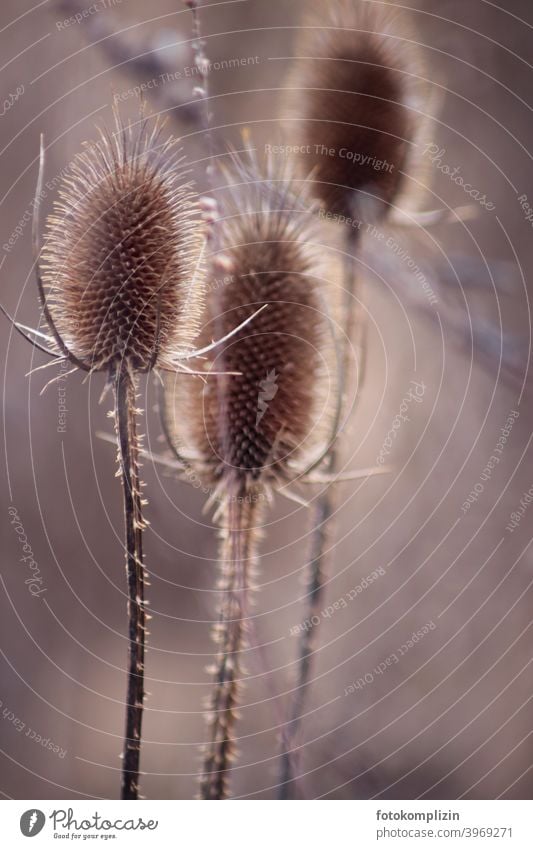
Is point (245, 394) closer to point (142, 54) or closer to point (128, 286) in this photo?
point (128, 286)

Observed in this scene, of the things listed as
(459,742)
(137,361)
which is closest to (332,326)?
(137,361)

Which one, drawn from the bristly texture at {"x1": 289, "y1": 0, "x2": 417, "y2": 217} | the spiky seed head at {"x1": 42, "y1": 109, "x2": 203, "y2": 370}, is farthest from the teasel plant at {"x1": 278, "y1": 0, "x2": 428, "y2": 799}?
the spiky seed head at {"x1": 42, "y1": 109, "x2": 203, "y2": 370}

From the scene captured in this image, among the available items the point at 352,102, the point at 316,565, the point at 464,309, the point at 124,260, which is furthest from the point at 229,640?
the point at 352,102

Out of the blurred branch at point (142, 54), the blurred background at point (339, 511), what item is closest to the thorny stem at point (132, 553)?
the blurred background at point (339, 511)

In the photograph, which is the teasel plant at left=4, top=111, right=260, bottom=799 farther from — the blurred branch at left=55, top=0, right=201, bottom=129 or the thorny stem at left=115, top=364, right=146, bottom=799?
the blurred branch at left=55, top=0, right=201, bottom=129

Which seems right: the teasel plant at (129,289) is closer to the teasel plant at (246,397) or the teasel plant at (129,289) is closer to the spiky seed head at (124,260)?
the spiky seed head at (124,260)
